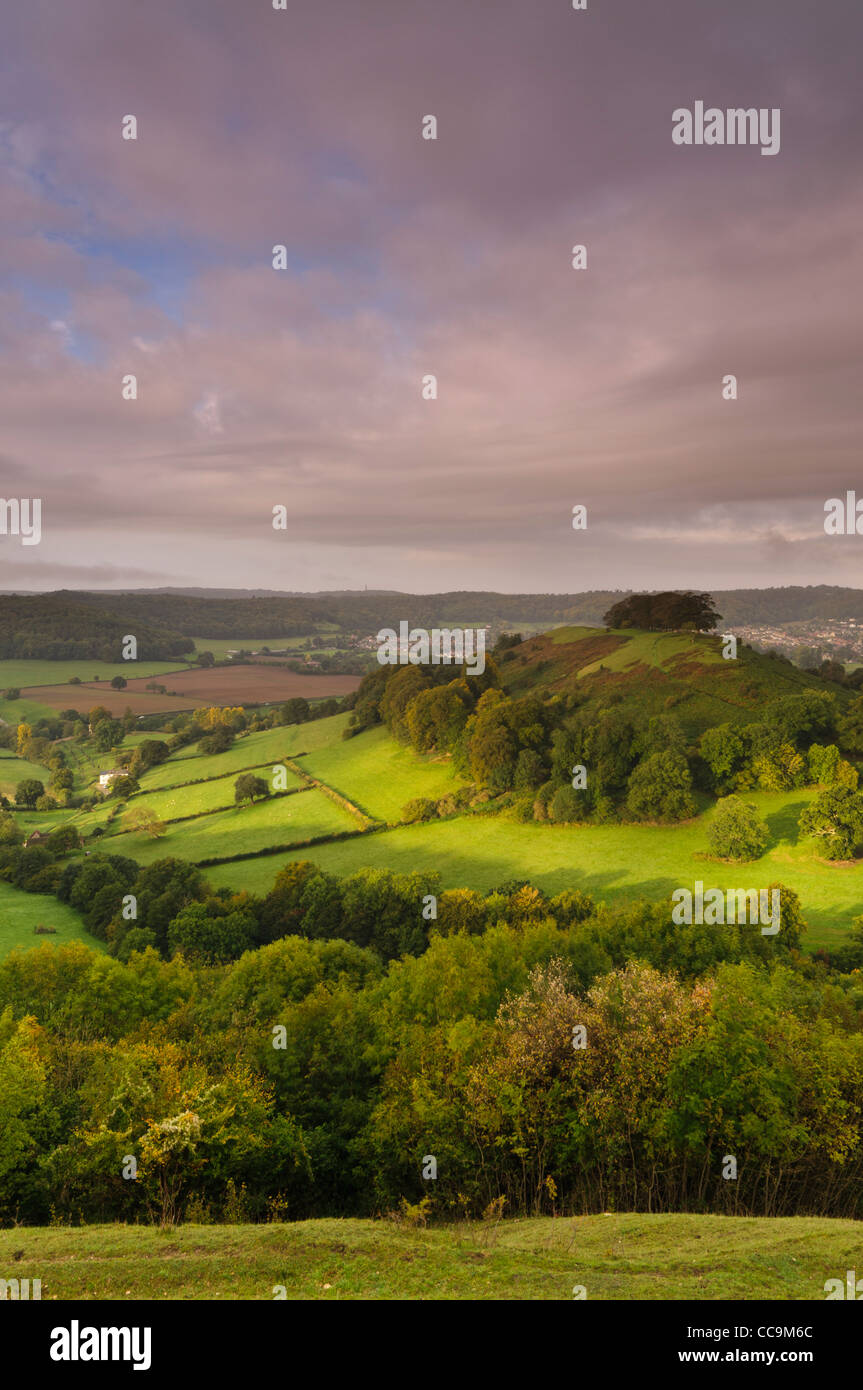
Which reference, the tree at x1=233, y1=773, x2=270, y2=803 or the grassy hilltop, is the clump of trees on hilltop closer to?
the grassy hilltop

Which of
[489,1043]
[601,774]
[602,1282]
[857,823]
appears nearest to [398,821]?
[601,774]

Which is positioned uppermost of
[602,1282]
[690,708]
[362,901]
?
[690,708]

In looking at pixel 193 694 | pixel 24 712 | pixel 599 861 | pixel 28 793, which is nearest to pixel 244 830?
pixel 599 861

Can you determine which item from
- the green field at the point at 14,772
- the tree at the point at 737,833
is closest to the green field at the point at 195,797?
the green field at the point at 14,772

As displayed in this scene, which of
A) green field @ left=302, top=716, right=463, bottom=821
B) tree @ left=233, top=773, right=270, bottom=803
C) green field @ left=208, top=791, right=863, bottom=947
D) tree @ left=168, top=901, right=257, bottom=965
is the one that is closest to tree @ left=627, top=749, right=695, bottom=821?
green field @ left=208, top=791, right=863, bottom=947

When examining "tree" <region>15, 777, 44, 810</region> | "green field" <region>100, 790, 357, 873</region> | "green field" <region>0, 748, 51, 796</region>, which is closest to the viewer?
"green field" <region>100, 790, 357, 873</region>
